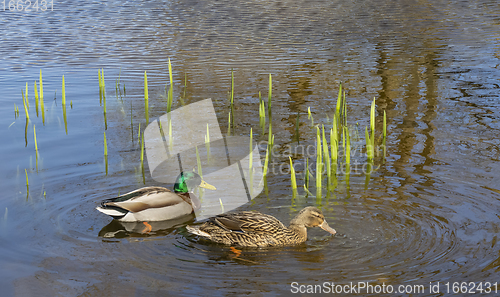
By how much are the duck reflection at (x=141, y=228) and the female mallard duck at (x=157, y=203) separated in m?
0.06

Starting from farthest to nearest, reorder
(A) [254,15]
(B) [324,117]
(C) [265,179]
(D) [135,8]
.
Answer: (D) [135,8], (A) [254,15], (B) [324,117], (C) [265,179]

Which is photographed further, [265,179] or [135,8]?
[135,8]

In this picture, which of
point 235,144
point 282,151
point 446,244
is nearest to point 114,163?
point 235,144

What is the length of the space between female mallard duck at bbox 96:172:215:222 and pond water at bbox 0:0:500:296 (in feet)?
0.42

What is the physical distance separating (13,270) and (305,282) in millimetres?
2493

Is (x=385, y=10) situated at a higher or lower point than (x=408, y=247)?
higher

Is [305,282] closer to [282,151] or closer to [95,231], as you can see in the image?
[95,231]

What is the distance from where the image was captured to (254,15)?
62.6 ft

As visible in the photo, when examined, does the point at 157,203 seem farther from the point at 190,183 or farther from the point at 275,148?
the point at 275,148

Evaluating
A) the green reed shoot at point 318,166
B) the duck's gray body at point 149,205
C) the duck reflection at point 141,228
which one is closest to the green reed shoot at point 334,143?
the green reed shoot at point 318,166

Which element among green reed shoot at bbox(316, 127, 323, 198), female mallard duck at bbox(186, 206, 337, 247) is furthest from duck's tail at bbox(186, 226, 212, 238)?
green reed shoot at bbox(316, 127, 323, 198)

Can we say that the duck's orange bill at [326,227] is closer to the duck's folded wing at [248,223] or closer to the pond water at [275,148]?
the pond water at [275,148]

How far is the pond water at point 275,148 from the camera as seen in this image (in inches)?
183

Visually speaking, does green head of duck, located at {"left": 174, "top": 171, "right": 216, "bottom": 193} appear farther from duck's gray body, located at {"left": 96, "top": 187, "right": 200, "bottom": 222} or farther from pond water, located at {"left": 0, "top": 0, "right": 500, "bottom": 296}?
pond water, located at {"left": 0, "top": 0, "right": 500, "bottom": 296}
